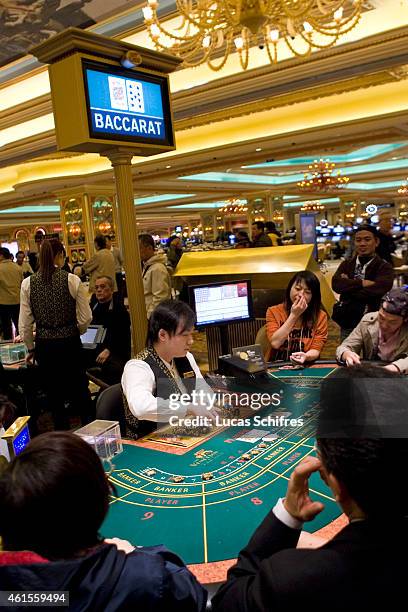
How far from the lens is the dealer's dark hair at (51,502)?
2.94ft

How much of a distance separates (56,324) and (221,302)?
1196 mm

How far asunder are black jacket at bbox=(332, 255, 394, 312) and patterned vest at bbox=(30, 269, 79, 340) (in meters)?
2.12

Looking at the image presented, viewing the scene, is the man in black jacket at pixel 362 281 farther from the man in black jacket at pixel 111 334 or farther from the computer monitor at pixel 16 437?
the computer monitor at pixel 16 437

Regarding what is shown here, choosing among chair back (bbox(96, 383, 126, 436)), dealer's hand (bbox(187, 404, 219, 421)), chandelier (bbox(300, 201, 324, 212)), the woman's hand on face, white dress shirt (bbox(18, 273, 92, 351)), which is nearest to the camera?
dealer's hand (bbox(187, 404, 219, 421))

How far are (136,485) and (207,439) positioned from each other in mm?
378

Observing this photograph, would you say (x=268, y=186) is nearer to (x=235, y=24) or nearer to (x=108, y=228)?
(x=108, y=228)

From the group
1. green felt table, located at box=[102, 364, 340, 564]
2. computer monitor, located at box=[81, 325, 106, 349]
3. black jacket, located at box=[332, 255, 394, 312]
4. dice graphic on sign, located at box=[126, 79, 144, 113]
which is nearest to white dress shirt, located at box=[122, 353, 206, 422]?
green felt table, located at box=[102, 364, 340, 564]

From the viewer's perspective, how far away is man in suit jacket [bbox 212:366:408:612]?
0.81m

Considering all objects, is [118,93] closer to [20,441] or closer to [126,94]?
[126,94]

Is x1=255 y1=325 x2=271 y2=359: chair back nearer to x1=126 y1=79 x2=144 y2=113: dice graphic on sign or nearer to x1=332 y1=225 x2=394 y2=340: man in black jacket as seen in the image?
x1=332 y1=225 x2=394 y2=340: man in black jacket

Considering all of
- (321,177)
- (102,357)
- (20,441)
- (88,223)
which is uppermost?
(321,177)

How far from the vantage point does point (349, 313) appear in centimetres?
425

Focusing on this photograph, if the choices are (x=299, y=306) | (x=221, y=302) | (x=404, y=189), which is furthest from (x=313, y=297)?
(x=404, y=189)

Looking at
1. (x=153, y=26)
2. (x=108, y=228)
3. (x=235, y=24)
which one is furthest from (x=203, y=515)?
(x=108, y=228)
